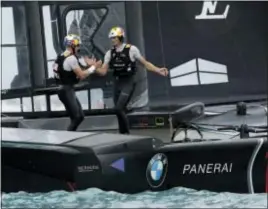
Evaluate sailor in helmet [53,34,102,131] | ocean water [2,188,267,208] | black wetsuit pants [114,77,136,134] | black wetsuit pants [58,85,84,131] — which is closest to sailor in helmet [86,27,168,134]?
black wetsuit pants [114,77,136,134]

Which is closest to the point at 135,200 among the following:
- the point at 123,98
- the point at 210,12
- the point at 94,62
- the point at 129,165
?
the point at 129,165

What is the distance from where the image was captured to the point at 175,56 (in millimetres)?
8156

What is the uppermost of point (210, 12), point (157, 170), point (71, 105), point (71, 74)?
point (210, 12)

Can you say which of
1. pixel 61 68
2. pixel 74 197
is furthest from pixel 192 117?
pixel 74 197

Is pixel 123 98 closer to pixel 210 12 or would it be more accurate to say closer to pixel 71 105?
pixel 71 105

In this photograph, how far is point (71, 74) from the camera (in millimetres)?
6887

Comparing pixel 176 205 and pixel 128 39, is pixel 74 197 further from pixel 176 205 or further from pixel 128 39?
pixel 128 39

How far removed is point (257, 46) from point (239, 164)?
3.36 m

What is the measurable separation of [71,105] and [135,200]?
2.08 m

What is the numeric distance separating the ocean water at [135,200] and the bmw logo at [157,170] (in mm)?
87

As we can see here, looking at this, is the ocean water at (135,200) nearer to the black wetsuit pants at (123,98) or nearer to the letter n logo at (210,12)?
the black wetsuit pants at (123,98)

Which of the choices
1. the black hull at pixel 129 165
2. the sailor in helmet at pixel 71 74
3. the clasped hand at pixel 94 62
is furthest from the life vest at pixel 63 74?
the black hull at pixel 129 165

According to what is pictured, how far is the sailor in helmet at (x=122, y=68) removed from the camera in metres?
6.73

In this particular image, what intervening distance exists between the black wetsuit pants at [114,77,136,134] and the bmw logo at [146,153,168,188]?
4.85 ft
